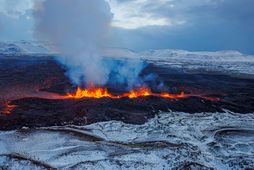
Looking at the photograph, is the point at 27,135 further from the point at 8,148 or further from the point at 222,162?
the point at 222,162

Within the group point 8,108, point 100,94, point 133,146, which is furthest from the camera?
point 100,94

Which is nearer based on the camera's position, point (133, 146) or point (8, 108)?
point (133, 146)

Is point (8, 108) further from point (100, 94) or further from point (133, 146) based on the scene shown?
point (133, 146)

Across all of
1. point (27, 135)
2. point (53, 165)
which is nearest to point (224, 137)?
point (53, 165)

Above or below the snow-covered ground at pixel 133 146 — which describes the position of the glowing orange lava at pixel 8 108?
above

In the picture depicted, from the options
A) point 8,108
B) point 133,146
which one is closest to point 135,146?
point 133,146

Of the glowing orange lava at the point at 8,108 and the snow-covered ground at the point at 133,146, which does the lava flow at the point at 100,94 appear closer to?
the glowing orange lava at the point at 8,108

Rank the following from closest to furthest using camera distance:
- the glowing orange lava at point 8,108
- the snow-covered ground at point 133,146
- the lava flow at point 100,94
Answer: the snow-covered ground at point 133,146 < the glowing orange lava at point 8,108 < the lava flow at point 100,94

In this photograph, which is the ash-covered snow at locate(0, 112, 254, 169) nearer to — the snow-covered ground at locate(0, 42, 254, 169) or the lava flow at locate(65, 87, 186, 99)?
the snow-covered ground at locate(0, 42, 254, 169)

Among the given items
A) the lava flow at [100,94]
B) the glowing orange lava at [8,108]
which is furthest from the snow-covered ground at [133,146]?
the lava flow at [100,94]
